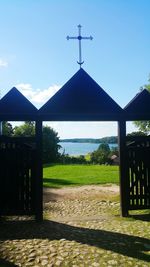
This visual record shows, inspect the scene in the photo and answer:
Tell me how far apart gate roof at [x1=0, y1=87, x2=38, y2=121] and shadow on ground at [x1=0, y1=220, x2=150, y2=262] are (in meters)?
3.06

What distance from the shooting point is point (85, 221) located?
984cm

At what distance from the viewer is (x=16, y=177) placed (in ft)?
32.6

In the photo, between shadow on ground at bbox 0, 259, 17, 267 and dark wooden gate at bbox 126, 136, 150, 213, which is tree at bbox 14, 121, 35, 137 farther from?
shadow on ground at bbox 0, 259, 17, 267

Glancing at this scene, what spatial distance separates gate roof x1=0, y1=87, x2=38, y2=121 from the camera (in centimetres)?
984

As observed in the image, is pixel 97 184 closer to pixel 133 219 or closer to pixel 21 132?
pixel 133 219

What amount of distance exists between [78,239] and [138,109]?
4.55 metres

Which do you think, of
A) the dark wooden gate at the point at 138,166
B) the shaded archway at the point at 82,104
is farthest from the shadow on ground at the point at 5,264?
the dark wooden gate at the point at 138,166

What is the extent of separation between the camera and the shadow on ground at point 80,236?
7086mm

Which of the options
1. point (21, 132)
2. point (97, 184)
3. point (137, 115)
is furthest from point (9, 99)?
point (21, 132)

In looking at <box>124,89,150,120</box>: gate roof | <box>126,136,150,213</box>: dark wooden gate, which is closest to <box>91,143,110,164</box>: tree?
<box>126,136,150,213</box>: dark wooden gate

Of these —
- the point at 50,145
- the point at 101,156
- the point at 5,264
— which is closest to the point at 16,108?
the point at 5,264

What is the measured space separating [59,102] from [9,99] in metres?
1.48

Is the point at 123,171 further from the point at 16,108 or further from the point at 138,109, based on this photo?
the point at 16,108

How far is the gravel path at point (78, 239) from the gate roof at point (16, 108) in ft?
10.1
